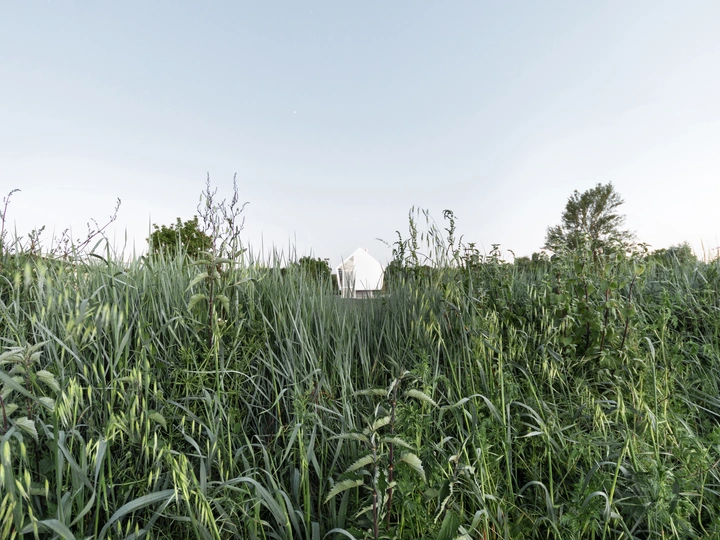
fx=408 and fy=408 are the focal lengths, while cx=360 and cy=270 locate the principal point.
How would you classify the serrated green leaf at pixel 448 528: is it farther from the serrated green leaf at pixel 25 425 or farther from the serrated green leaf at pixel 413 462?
the serrated green leaf at pixel 25 425

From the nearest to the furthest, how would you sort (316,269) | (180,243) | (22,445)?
(22,445) → (180,243) → (316,269)

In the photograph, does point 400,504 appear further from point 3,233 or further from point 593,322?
point 3,233

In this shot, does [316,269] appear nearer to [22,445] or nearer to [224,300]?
[224,300]

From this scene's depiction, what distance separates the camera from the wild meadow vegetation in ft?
4.71

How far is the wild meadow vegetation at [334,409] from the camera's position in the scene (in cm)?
143

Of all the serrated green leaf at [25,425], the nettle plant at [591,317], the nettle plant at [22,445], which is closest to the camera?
the nettle plant at [22,445]

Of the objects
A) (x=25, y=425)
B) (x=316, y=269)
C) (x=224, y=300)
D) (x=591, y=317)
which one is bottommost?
(x=25, y=425)

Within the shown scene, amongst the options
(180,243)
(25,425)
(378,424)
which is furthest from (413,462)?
(180,243)

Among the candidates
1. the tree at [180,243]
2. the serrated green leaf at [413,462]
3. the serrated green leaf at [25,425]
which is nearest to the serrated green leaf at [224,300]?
the tree at [180,243]

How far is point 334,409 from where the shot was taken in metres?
2.06

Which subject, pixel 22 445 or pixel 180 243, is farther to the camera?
pixel 180 243

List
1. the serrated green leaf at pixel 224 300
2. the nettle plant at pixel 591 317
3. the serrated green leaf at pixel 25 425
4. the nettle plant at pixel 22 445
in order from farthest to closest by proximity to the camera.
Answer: the nettle plant at pixel 591 317
the serrated green leaf at pixel 224 300
the serrated green leaf at pixel 25 425
the nettle plant at pixel 22 445

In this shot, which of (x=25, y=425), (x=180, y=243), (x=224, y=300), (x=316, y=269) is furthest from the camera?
(x=316, y=269)

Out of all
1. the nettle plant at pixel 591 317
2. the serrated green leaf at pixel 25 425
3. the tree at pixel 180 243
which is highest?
the tree at pixel 180 243
